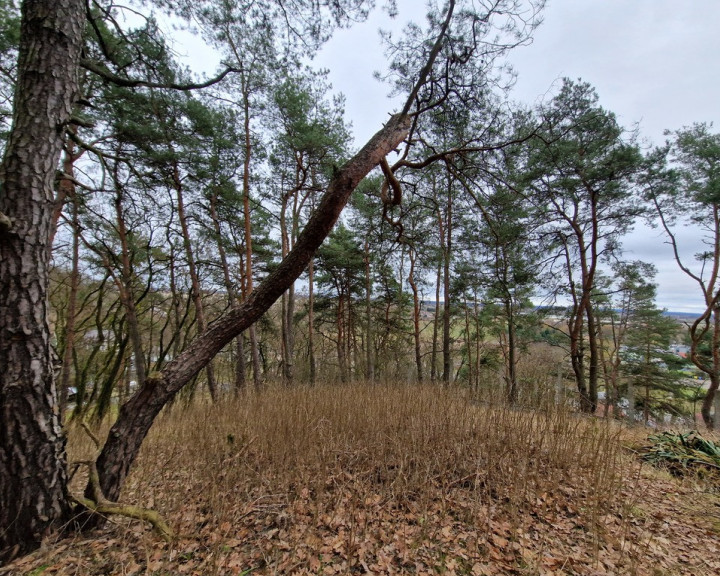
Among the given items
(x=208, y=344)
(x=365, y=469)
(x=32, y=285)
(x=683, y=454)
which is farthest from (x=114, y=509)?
(x=683, y=454)

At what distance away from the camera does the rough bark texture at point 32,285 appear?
1423 millimetres

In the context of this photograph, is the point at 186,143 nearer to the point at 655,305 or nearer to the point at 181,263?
the point at 181,263

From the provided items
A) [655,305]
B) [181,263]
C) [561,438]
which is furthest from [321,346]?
[655,305]

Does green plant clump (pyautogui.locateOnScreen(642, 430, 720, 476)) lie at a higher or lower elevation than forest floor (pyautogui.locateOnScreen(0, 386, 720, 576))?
lower

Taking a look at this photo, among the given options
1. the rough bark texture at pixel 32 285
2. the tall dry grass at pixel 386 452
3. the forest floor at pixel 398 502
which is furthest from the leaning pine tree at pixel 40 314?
the tall dry grass at pixel 386 452

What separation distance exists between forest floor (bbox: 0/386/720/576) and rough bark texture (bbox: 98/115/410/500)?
1.27 ft

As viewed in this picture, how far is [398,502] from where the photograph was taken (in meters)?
2.15

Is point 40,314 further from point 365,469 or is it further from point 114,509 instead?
point 365,469

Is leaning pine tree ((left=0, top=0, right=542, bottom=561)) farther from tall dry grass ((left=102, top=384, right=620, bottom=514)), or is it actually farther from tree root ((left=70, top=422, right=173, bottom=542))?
tall dry grass ((left=102, top=384, right=620, bottom=514))

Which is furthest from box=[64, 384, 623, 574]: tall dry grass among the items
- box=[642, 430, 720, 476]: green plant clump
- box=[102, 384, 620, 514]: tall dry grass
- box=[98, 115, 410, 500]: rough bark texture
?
box=[642, 430, 720, 476]: green plant clump

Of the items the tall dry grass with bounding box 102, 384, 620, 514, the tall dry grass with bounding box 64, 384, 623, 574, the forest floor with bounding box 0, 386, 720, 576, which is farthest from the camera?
the tall dry grass with bounding box 102, 384, 620, 514

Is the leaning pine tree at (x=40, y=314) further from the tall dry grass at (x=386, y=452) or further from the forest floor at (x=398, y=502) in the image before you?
the tall dry grass at (x=386, y=452)

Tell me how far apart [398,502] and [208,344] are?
1900mm

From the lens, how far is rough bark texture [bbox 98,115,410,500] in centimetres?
177
